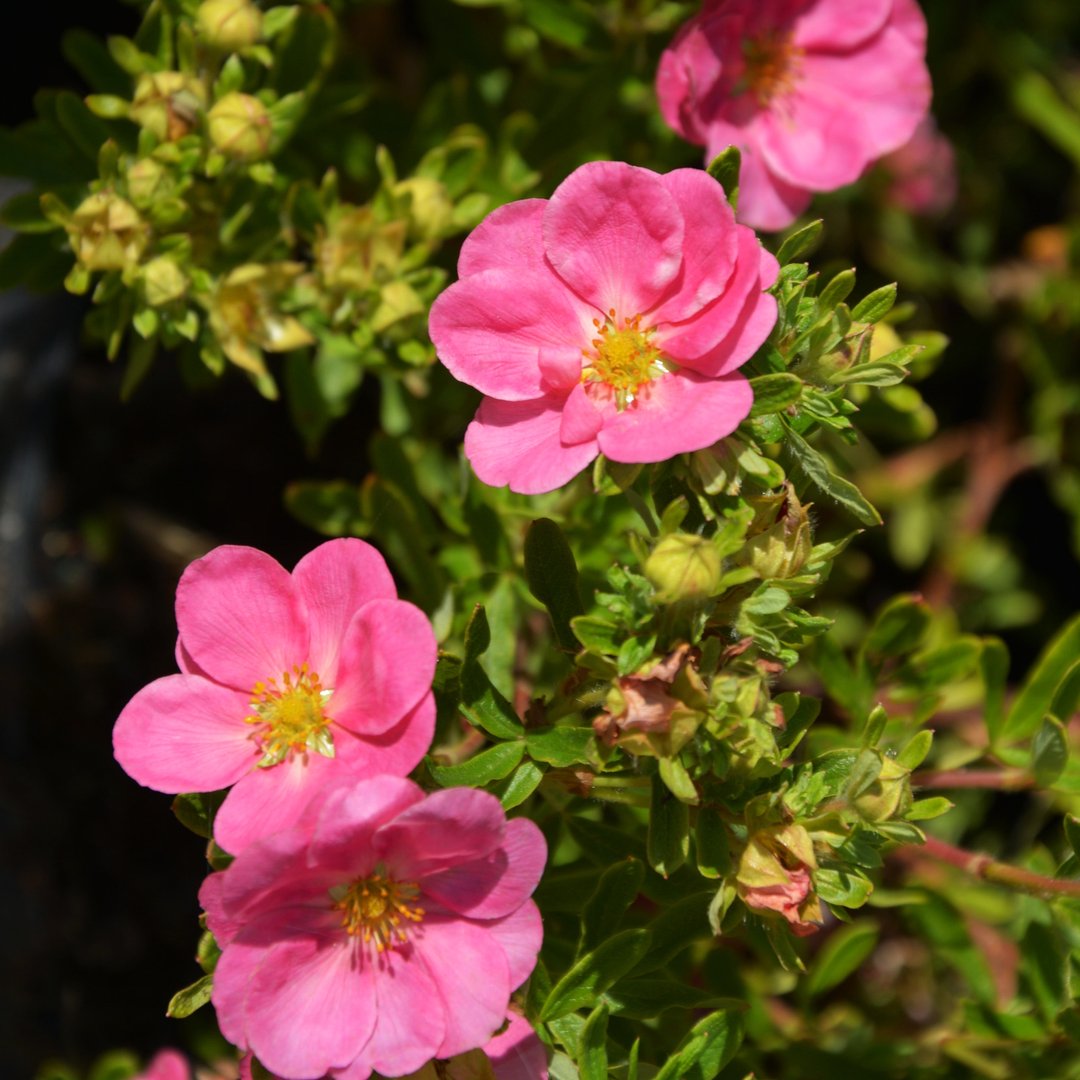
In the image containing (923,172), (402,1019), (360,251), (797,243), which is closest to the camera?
(402,1019)

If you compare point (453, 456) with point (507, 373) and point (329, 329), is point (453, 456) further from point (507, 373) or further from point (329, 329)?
point (507, 373)

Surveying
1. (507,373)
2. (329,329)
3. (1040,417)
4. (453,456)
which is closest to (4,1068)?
(453,456)

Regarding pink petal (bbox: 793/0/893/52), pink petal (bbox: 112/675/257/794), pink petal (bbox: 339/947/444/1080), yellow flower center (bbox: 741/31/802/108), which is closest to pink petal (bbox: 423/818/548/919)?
pink petal (bbox: 339/947/444/1080)

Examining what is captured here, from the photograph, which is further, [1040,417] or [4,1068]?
[1040,417]

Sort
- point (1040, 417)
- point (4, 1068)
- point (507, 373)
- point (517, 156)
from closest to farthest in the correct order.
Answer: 1. point (507, 373)
2. point (517, 156)
3. point (4, 1068)
4. point (1040, 417)

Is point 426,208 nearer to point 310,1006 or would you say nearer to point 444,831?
point 444,831

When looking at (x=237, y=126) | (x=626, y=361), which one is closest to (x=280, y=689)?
(x=626, y=361)

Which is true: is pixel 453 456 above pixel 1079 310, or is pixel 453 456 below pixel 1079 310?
below
